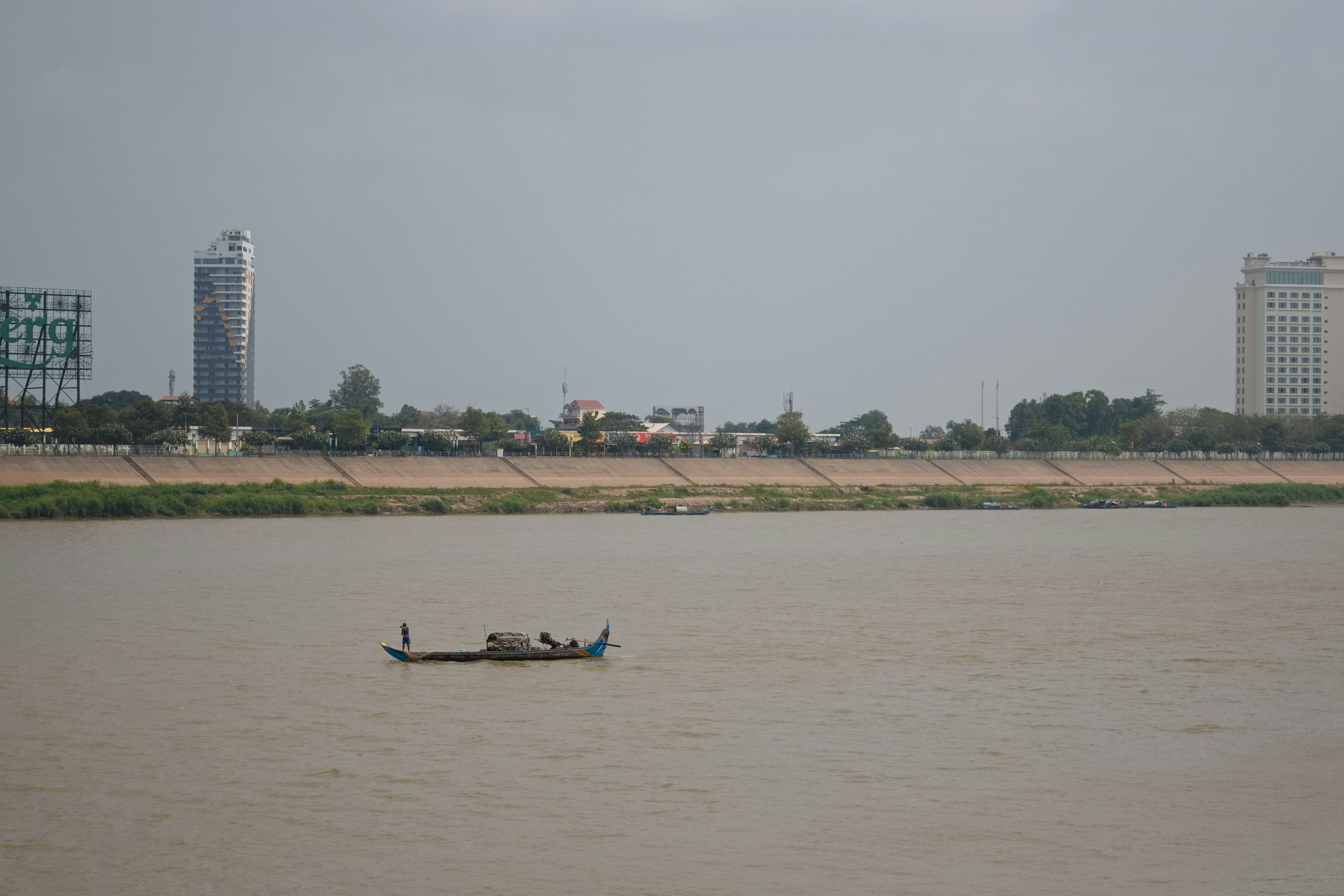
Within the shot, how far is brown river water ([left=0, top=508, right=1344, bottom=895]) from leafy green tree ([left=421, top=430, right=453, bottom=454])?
247 feet

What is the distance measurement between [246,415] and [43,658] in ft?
409

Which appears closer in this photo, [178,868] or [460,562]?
[178,868]

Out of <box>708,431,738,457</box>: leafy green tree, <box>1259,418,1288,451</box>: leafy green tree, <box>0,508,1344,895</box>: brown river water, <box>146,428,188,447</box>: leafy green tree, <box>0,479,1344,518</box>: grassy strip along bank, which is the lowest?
<box>0,508,1344,895</box>: brown river water

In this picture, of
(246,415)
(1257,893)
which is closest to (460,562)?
(1257,893)

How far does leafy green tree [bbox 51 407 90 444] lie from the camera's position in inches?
4058

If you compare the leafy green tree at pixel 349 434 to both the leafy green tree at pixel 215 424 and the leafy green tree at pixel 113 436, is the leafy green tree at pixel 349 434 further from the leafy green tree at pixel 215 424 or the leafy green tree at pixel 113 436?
the leafy green tree at pixel 113 436

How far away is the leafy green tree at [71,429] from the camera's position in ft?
338

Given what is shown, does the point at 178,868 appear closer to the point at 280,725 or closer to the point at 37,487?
the point at 280,725

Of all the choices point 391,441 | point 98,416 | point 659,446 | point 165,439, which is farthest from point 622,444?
point 98,416

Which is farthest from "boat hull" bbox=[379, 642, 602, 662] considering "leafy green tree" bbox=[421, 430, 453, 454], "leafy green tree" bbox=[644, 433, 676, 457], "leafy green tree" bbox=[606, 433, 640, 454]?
"leafy green tree" bbox=[606, 433, 640, 454]

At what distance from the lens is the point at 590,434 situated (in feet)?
479

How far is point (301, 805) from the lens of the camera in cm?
1930

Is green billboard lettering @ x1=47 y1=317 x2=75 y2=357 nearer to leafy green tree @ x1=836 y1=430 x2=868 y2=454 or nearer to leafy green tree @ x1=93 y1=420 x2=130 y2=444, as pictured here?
leafy green tree @ x1=93 y1=420 x2=130 y2=444

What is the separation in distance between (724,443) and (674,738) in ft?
423
